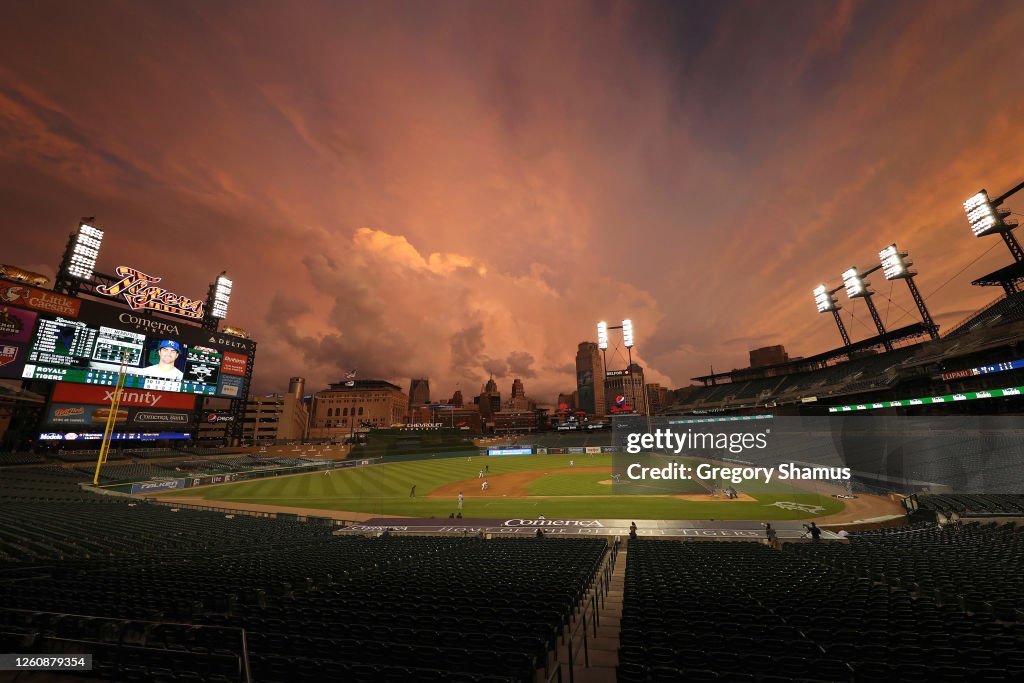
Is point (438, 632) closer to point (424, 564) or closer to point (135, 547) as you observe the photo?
point (424, 564)

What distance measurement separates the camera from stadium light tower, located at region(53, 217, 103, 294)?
5666 centimetres

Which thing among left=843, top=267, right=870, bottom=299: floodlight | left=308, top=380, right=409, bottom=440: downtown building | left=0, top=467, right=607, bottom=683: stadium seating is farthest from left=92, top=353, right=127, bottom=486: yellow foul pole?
left=308, top=380, right=409, bottom=440: downtown building

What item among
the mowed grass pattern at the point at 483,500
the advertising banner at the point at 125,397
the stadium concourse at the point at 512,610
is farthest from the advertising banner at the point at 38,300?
the stadium concourse at the point at 512,610

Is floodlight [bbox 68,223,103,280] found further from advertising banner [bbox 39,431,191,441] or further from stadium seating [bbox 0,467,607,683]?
stadium seating [bbox 0,467,607,683]

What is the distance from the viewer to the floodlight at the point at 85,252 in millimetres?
57375

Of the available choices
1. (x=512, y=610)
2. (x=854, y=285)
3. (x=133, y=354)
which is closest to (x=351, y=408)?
(x=133, y=354)

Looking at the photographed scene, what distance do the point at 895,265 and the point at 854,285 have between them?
25.1 ft

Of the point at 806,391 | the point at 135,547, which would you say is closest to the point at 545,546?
the point at 135,547

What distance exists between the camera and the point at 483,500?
131 feet

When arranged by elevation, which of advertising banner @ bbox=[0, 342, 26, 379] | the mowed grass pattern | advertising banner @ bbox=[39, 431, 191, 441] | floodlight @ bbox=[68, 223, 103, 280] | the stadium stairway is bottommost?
the mowed grass pattern

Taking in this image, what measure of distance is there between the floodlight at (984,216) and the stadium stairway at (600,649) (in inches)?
2320

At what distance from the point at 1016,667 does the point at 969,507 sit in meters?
33.8

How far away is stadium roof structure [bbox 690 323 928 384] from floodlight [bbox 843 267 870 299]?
11770mm

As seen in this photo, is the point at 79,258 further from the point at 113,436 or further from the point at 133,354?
the point at 113,436
